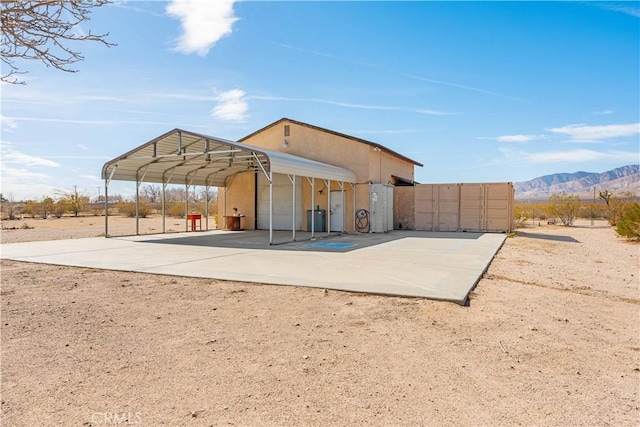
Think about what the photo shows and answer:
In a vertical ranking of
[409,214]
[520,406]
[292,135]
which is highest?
[292,135]

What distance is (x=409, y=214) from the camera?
66.7 ft

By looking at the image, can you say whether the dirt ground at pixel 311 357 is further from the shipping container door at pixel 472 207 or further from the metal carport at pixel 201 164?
the shipping container door at pixel 472 207

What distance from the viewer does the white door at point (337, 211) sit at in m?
18.3

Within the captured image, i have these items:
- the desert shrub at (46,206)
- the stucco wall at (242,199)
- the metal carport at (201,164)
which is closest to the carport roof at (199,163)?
the metal carport at (201,164)

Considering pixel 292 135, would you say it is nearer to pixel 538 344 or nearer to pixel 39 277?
pixel 39 277

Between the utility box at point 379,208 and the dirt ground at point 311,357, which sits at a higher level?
the utility box at point 379,208

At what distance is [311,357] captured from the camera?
3.75 metres

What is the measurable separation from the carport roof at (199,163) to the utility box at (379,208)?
1.21m

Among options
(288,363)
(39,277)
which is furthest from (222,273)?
(288,363)

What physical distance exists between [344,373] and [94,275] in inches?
250

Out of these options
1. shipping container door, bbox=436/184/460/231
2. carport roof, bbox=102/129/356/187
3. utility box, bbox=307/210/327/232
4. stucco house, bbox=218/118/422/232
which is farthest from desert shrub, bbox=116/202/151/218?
shipping container door, bbox=436/184/460/231

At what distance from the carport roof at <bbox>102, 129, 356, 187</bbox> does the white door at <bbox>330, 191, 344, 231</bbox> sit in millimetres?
1134

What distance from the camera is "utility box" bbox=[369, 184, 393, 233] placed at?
1788cm

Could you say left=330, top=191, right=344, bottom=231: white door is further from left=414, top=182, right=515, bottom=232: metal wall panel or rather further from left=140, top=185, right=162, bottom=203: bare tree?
left=140, top=185, right=162, bottom=203: bare tree
